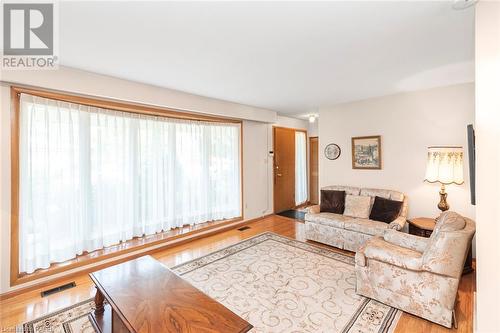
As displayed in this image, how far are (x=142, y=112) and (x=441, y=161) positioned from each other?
Answer: 14.3 feet

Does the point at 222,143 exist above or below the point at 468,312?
above

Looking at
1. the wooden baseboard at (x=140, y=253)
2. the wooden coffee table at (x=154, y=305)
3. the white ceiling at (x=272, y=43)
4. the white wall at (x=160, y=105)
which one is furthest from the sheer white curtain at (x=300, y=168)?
the wooden coffee table at (x=154, y=305)

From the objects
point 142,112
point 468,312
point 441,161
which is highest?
point 142,112

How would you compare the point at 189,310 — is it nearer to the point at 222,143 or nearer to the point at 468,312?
the point at 468,312

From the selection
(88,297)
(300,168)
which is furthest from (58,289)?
(300,168)

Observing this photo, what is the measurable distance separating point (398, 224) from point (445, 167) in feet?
3.22

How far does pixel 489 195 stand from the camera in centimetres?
138

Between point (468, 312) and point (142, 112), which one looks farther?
point (142, 112)

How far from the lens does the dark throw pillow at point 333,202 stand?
13.1ft

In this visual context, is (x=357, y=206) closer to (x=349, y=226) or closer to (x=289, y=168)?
(x=349, y=226)

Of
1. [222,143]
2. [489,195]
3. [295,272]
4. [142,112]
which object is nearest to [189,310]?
[295,272]

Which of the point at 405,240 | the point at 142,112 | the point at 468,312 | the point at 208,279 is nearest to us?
the point at 468,312

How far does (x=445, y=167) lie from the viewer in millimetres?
3061

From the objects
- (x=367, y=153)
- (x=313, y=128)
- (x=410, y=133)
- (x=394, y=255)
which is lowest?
(x=394, y=255)
